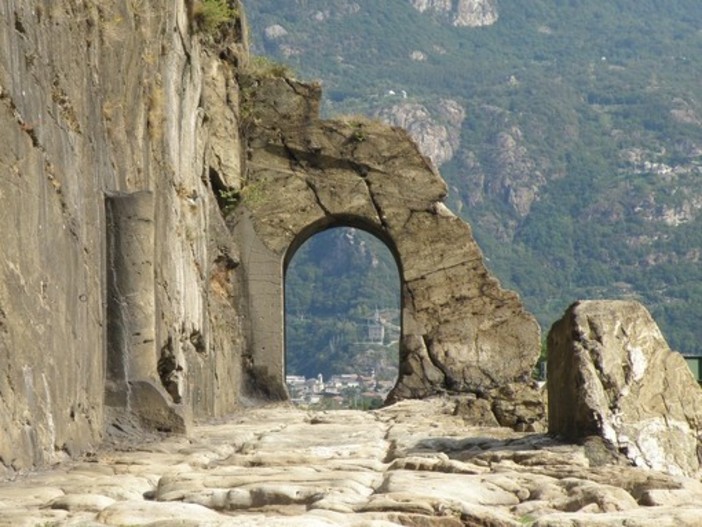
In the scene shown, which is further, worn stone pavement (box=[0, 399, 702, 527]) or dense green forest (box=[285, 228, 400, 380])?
dense green forest (box=[285, 228, 400, 380])

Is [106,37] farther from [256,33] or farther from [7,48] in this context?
[256,33]

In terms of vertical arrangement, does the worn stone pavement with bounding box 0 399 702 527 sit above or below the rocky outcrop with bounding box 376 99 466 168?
below

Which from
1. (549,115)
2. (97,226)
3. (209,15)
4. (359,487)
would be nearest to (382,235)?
(209,15)

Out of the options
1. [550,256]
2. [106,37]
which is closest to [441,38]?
[550,256]

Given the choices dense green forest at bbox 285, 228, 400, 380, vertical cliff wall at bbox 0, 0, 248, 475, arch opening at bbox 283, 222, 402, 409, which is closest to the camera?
vertical cliff wall at bbox 0, 0, 248, 475

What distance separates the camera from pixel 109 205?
14664 millimetres

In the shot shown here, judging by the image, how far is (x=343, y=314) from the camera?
83.0m

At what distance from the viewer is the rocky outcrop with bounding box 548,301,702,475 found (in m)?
12.0

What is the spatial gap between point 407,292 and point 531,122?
87.1 meters

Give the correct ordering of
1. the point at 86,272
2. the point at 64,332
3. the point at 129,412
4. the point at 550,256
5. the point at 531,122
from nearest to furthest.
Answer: the point at 64,332, the point at 86,272, the point at 129,412, the point at 550,256, the point at 531,122

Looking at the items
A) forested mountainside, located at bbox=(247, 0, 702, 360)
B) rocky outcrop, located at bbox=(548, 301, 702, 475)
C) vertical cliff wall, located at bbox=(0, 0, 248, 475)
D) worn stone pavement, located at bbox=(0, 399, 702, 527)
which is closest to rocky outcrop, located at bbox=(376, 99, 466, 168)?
forested mountainside, located at bbox=(247, 0, 702, 360)

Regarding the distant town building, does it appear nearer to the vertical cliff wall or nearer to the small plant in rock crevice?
the small plant in rock crevice

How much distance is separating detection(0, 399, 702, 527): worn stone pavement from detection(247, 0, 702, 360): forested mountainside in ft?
182

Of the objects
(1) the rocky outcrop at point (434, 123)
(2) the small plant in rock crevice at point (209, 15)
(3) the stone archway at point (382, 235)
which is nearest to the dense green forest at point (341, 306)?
(1) the rocky outcrop at point (434, 123)
